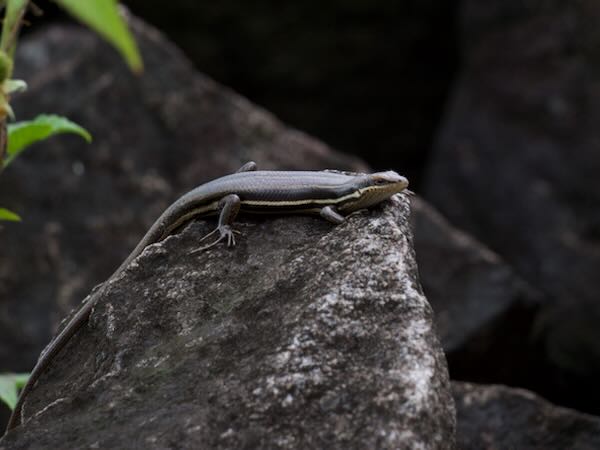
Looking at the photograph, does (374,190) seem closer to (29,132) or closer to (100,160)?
(29,132)

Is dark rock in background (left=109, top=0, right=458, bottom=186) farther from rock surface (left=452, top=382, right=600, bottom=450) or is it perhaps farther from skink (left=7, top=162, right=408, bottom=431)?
skink (left=7, top=162, right=408, bottom=431)

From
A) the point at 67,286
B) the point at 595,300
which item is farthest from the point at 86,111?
the point at 595,300

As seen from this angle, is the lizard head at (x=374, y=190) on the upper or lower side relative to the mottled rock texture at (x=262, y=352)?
upper

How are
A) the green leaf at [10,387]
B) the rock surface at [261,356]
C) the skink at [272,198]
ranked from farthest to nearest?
the skink at [272,198], the green leaf at [10,387], the rock surface at [261,356]

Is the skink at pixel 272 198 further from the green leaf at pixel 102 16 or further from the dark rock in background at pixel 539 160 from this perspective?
the dark rock in background at pixel 539 160

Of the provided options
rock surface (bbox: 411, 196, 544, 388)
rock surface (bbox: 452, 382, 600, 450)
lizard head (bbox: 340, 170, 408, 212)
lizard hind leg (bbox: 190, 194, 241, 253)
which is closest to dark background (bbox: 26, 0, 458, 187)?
rock surface (bbox: 411, 196, 544, 388)

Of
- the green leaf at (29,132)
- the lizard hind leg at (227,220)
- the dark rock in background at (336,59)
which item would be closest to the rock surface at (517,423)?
the lizard hind leg at (227,220)
